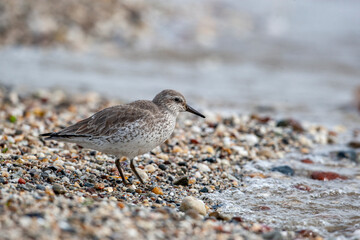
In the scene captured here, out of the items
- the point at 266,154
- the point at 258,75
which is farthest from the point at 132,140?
the point at 258,75

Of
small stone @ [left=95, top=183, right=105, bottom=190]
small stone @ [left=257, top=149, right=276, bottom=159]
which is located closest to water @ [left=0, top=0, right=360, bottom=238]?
small stone @ [left=257, top=149, right=276, bottom=159]

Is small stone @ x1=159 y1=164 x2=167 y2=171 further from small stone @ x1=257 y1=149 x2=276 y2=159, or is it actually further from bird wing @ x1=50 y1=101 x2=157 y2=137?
small stone @ x1=257 y1=149 x2=276 y2=159

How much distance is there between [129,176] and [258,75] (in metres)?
9.51

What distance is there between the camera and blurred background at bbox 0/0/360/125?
1263 centimetres

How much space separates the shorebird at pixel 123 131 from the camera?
601cm

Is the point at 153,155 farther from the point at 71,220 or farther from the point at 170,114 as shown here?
the point at 71,220

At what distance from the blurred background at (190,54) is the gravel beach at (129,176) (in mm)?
2190

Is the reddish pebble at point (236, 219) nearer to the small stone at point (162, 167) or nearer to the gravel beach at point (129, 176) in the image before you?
the gravel beach at point (129, 176)

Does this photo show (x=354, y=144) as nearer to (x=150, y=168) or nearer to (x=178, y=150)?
(x=178, y=150)

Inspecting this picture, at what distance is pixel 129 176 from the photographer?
6.64m

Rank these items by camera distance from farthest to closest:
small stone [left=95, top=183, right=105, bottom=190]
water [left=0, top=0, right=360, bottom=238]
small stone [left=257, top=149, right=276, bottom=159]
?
small stone [left=257, top=149, right=276, bottom=159]
water [left=0, top=0, right=360, bottom=238]
small stone [left=95, top=183, right=105, bottom=190]

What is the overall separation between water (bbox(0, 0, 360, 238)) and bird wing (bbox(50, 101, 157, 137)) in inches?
55.8

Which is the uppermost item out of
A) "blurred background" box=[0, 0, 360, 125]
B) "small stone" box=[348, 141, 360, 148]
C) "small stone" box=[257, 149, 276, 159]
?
"blurred background" box=[0, 0, 360, 125]

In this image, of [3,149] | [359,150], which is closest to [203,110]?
[359,150]
